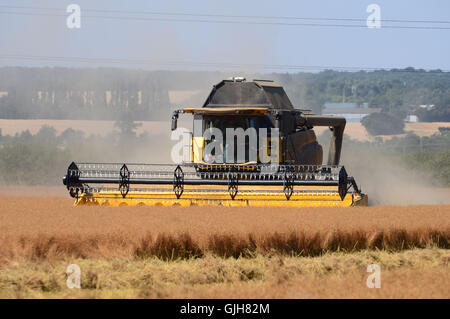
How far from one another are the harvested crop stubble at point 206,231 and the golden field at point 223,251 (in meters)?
0.01

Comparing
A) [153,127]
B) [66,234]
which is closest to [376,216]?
[66,234]

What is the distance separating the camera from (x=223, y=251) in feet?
34.0

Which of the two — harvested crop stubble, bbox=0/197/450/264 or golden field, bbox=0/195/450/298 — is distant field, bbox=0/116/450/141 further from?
golden field, bbox=0/195/450/298

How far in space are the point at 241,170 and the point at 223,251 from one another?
17.3 feet

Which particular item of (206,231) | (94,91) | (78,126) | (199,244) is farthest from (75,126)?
(199,244)

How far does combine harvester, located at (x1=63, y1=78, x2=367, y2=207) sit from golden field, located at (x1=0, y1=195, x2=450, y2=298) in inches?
42.9

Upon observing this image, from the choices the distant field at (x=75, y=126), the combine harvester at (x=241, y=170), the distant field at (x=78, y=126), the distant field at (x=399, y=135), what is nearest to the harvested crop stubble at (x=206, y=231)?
the combine harvester at (x=241, y=170)

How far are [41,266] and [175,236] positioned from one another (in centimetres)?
198

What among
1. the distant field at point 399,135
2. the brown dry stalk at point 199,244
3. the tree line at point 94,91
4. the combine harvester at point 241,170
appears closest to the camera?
the brown dry stalk at point 199,244

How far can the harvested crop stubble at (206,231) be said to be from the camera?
9984 mm

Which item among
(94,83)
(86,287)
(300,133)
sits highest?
(94,83)

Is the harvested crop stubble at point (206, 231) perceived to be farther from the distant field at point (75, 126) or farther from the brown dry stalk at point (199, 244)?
the distant field at point (75, 126)

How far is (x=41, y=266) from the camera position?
29.5 ft
